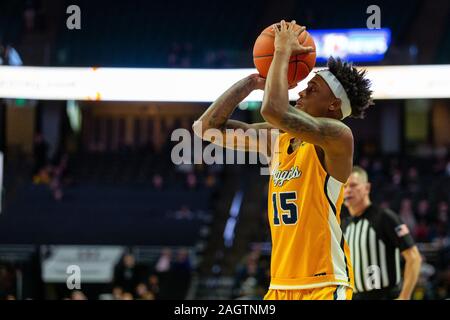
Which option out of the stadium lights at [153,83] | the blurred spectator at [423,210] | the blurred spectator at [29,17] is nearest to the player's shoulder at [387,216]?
the stadium lights at [153,83]

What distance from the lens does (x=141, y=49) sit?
68.0ft

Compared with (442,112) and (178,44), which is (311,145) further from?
(442,112)

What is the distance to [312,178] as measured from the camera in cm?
393

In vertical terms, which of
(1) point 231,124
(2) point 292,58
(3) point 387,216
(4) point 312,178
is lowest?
(3) point 387,216

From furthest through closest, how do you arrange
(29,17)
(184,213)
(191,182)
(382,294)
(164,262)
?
(29,17), (191,182), (184,213), (164,262), (382,294)

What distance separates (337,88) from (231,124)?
27.9 inches

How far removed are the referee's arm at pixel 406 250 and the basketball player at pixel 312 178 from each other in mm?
2404

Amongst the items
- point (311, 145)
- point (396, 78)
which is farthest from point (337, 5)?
point (311, 145)

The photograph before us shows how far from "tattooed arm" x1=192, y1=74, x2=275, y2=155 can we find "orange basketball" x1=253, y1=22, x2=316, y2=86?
135 mm

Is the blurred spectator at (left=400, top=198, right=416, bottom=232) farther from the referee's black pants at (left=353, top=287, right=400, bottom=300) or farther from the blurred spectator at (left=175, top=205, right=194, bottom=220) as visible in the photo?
the referee's black pants at (left=353, top=287, right=400, bottom=300)

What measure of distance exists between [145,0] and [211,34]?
208 cm

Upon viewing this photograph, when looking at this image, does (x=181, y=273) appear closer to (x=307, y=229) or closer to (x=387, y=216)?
(x=387, y=216)

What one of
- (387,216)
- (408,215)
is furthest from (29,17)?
(387,216)

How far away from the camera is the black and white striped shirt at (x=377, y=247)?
6352mm
